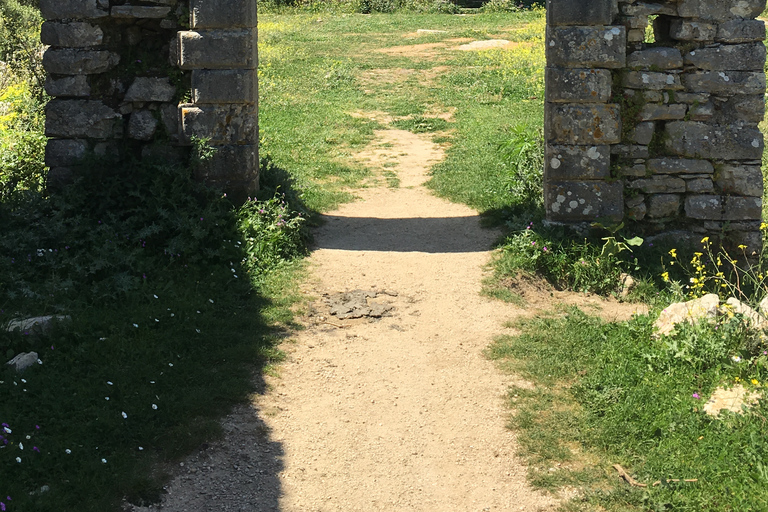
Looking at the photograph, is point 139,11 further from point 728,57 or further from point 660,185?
point 728,57

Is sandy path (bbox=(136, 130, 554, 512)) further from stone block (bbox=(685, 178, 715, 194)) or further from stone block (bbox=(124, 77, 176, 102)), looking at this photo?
stone block (bbox=(124, 77, 176, 102))

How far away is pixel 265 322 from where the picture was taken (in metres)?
6.55

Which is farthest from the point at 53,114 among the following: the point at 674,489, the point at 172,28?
the point at 674,489

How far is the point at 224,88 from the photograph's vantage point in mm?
7609

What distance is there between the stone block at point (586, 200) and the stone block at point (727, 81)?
1151 millimetres

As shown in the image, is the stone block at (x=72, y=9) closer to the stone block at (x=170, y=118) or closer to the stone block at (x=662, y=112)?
the stone block at (x=170, y=118)

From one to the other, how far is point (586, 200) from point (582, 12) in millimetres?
1727

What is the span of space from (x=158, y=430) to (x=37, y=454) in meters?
0.71

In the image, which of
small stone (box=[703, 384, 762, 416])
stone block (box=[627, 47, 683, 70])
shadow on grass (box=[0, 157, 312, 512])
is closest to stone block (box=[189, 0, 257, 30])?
shadow on grass (box=[0, 157, 312, 512])

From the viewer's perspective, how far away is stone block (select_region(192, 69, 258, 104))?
7.58 m

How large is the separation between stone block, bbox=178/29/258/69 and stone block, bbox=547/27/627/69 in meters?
2.91

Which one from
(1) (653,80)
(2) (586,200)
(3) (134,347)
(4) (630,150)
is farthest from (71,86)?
(1) (653,80)

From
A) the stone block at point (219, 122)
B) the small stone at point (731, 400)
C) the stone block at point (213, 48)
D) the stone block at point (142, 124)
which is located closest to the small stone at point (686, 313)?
the small stone at point (731, 400)

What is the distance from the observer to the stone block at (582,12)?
723 centimetres
